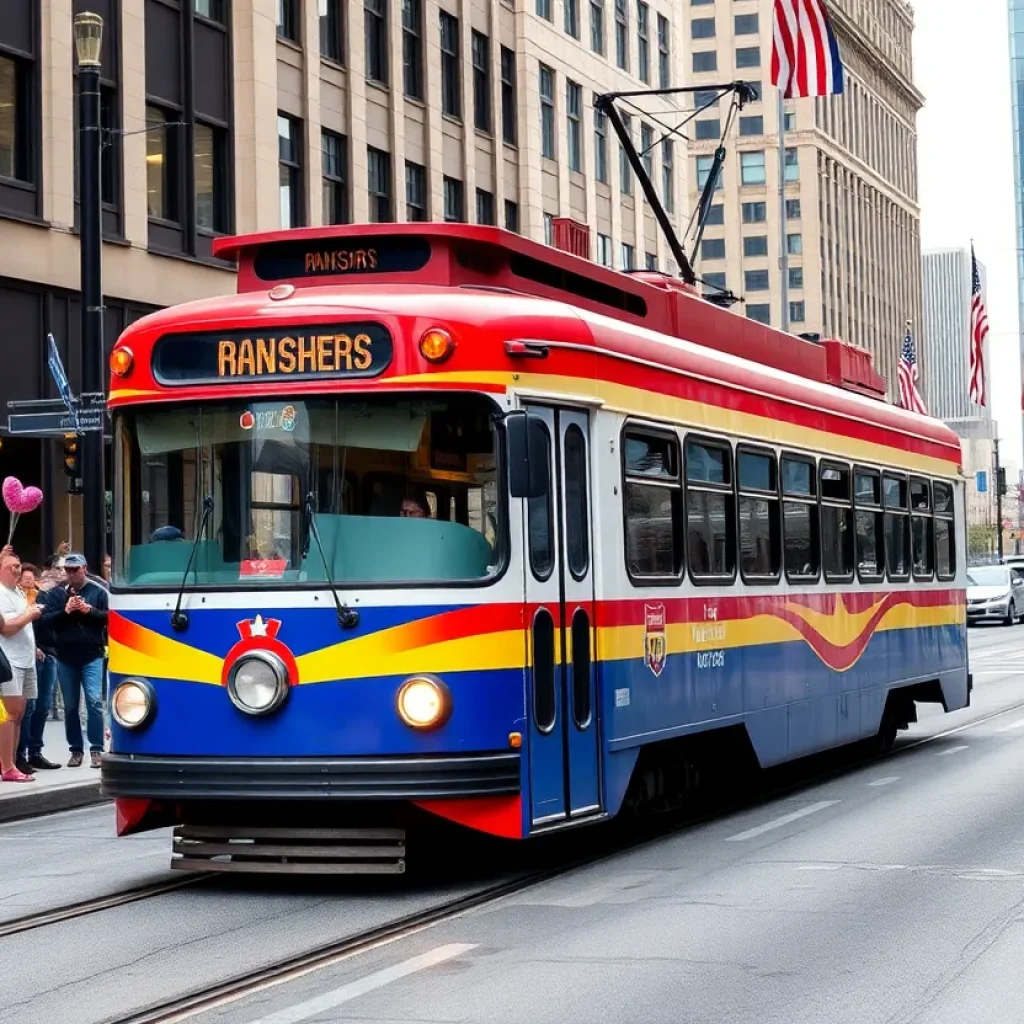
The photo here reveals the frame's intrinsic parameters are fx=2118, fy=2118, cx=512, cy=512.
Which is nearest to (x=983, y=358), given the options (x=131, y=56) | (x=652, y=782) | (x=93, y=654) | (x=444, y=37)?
(x=444, y=37)

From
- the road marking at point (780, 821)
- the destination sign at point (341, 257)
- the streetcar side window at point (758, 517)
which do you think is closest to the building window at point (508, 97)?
the streetcar side window at point (758, 517)

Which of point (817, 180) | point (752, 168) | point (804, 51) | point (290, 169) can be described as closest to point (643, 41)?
point (290, 169)

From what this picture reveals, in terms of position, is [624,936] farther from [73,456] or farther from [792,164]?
[792,164]

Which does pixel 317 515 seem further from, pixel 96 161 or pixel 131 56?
pixel 131 56

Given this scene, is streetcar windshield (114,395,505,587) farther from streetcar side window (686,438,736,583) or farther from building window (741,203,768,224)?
building window (741,203,768,224)

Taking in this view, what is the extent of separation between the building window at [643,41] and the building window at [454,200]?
14.5 m

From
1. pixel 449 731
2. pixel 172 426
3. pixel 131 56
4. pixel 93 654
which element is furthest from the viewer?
pixel 131 56

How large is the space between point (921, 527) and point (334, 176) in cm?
2071

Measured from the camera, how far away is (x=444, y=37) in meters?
41.6

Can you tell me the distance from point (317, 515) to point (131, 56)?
835 inches

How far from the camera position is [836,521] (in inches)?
587

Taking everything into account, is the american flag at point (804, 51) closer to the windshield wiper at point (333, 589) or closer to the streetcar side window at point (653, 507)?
the streetcar side window at point (653, 507)

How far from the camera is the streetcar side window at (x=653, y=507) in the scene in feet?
36.4

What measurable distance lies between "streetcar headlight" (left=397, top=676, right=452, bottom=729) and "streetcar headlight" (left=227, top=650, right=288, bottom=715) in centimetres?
56
